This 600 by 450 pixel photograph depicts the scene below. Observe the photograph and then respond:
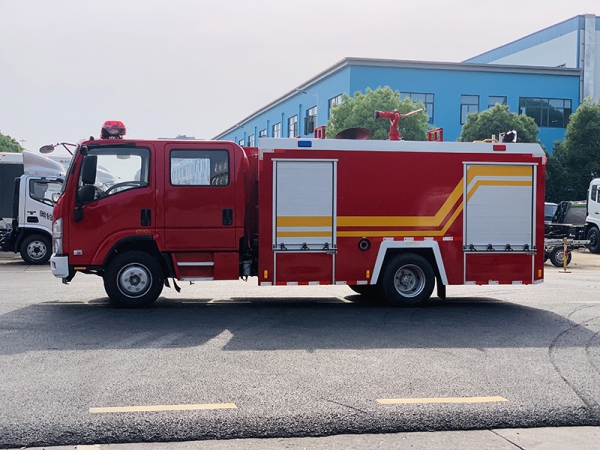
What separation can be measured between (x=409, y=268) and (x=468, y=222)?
120 cm

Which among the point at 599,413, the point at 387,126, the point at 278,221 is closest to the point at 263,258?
the point at 278,221

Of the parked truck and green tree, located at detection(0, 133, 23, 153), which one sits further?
green tree, located at detection(0, 133, 23, 153)

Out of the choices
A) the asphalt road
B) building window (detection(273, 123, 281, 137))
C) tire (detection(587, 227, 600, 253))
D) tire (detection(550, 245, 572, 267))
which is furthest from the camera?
building window (detection(273, 123, 281, 137))

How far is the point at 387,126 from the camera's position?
38.1m

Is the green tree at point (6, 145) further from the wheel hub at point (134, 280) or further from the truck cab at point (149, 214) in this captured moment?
the wheel hub at point (134, 280)

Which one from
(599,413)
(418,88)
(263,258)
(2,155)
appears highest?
(418,88)

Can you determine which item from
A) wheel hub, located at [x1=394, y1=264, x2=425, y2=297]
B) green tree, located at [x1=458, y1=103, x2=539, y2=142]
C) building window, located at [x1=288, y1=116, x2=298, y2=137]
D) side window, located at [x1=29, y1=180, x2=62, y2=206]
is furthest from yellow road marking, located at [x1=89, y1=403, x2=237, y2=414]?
building window, located at [x1=288, y1=116, x2=298, y2=137]

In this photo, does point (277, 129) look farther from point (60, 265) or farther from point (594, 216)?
point (60, 265)

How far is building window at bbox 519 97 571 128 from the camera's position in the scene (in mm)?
51594

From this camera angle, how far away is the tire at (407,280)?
37.3 feet

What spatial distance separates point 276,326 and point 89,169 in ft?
12.5

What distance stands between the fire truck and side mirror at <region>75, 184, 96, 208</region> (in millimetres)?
19

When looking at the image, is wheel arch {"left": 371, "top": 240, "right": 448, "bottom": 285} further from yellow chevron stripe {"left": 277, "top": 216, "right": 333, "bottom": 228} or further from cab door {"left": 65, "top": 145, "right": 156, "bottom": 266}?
cab door {"left": 65, "top": 145, "right": 156, "bottom": 266}

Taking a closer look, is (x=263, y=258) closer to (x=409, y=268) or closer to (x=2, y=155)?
(x=409, y=268)
